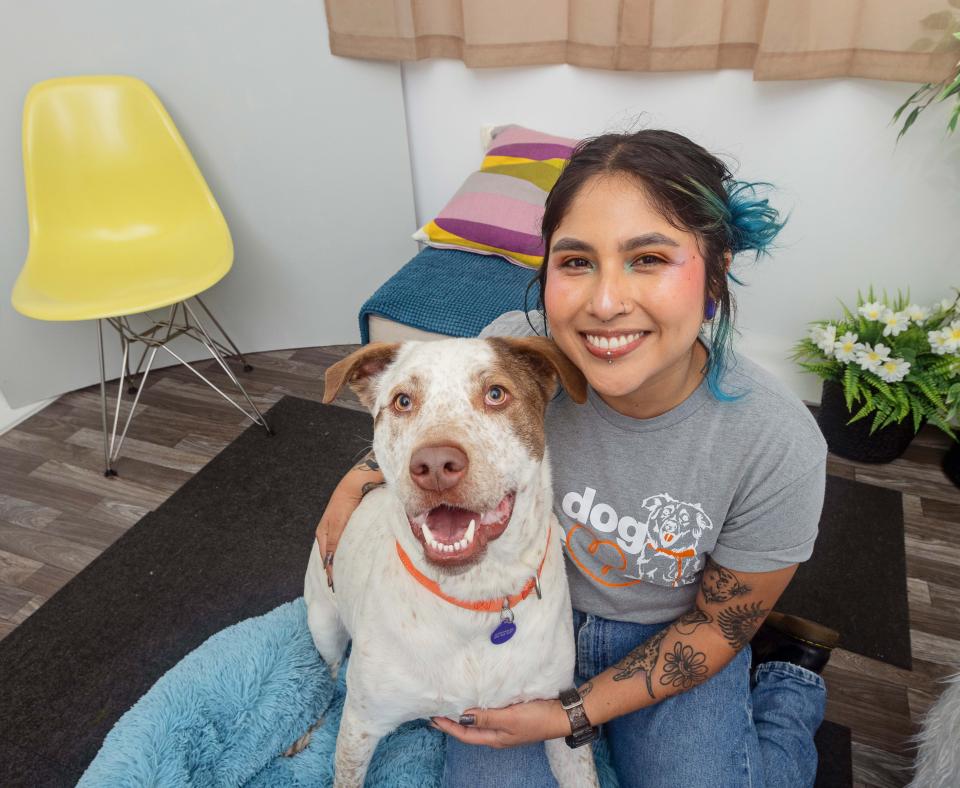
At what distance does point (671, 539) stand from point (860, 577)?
140 centimetres

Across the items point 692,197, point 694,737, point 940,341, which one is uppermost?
point 692,197

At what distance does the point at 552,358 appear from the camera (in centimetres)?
119

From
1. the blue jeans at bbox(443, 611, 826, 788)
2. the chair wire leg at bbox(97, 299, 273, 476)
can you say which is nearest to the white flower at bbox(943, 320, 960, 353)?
the blue jeans at bbox(443, 611, 826, 788)

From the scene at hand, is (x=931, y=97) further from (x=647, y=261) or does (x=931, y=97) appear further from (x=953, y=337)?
(x=647, y=261)

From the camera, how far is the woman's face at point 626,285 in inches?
41.8

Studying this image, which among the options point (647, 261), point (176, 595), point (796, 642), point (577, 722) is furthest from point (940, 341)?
point (176, 595)

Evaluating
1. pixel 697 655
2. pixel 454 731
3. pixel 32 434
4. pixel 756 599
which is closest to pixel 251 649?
pixel 454 731

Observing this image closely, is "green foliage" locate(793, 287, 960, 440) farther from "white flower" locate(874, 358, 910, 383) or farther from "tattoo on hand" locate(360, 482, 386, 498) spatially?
"tattoo on hand" locate(360, 482, 386, 498)

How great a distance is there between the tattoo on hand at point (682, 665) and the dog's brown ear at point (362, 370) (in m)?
0.84

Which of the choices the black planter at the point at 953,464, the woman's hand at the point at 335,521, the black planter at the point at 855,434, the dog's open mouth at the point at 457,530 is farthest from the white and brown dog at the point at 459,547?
the black planter at the point at 953,464

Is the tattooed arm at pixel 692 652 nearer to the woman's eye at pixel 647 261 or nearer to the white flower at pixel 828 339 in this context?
the woman's eye at pixel 647 261

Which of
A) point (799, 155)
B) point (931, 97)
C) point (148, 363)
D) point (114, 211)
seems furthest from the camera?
point (148, 363)

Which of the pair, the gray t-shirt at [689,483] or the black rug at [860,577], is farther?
the black rug at [860,577]

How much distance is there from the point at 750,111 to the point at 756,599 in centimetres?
210
